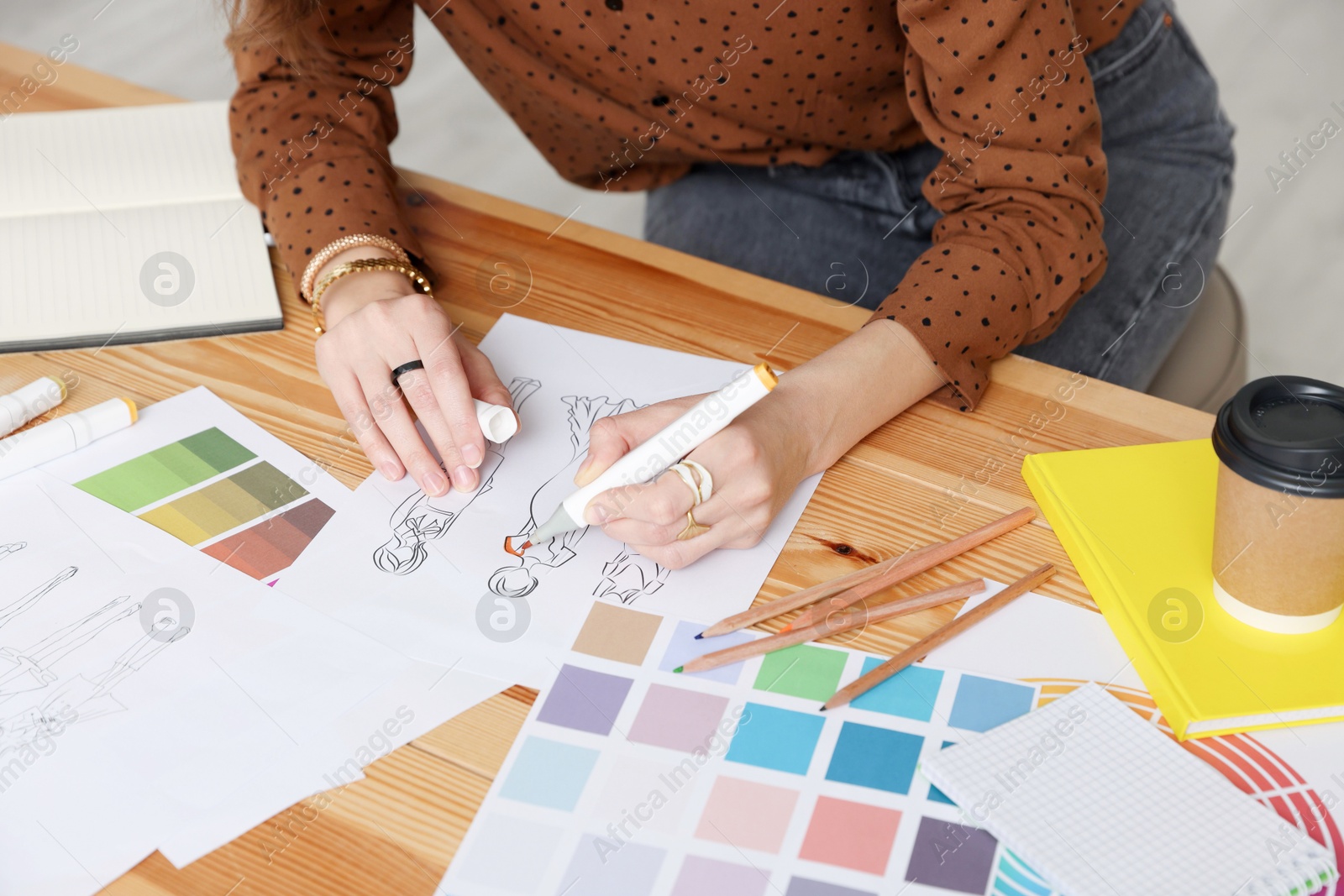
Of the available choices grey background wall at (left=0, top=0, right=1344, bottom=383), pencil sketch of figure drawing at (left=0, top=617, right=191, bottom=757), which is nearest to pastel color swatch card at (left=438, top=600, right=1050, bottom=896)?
pencil sketch of figure drawing at (left=0, top=617, right=191, bottom=757)

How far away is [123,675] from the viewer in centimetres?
68

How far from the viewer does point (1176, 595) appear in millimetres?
716

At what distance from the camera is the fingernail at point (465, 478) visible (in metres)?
0.82

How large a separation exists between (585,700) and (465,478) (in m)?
0.23

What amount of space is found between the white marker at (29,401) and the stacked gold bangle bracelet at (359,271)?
Result: 21cm

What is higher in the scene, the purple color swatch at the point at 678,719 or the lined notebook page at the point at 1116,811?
the purple color swatch at the point at 678,719

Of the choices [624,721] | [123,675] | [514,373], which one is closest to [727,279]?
[514,373]

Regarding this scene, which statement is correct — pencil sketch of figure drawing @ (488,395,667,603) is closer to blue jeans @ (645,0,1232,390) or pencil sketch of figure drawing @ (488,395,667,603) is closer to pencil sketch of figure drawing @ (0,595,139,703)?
pencil sketch of figure drawing @ (0,595,139,703)

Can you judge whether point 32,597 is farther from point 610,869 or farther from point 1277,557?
point 1277,557

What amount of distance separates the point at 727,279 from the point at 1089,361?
0.41 m

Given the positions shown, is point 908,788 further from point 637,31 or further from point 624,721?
point 637,31

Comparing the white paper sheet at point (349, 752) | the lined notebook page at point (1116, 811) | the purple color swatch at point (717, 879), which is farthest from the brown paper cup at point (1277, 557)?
the white paper sheet at point (349, 752)

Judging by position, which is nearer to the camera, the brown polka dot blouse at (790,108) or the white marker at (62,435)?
the white marker at (62,435)

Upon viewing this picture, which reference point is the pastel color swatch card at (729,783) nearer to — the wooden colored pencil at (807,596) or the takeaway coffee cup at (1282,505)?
the wooden colored pencil at (807,596)
